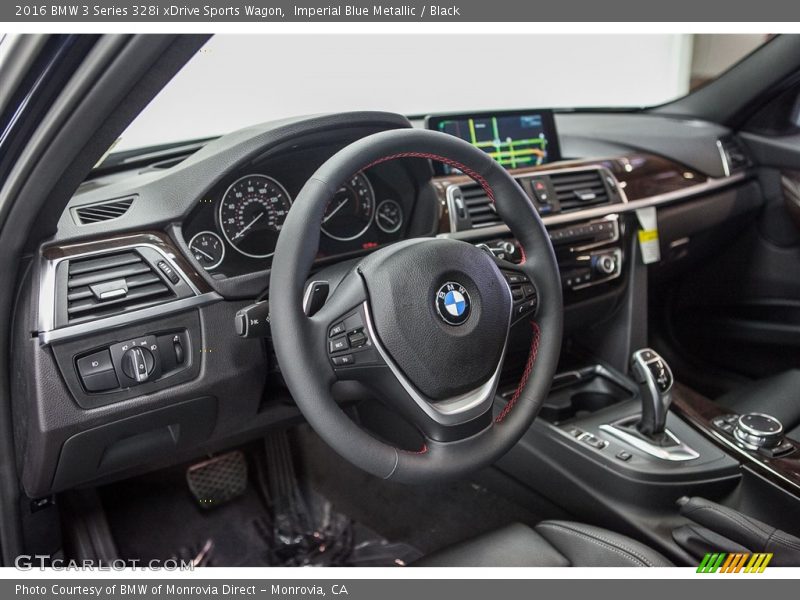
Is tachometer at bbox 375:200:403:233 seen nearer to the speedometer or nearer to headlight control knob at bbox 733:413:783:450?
the speedometer

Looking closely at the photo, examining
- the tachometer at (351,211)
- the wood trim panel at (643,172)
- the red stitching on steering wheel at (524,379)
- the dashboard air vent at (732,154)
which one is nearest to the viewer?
the red stitching on steering wheel at (524,379)

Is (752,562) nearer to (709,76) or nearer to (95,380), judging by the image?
(95,380)

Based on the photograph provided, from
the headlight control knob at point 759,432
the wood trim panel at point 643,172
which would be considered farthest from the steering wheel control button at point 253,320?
the headlight control knob at point 759,432

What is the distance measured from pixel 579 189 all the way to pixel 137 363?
122 cm

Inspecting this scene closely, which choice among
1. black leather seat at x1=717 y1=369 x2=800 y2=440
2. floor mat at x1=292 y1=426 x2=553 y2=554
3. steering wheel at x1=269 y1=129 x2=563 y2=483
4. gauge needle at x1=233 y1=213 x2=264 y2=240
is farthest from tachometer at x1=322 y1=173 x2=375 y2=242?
black leather seat at x1=717 y1=369 x2=800 y2=440

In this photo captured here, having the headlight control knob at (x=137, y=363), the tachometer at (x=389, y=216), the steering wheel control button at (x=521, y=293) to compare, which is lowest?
the headlight control knob at (x=137, y=363)

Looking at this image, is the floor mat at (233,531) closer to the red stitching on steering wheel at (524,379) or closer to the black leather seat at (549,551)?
the black leather seat at (549,551)

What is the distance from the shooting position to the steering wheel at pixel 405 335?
3.20 ft

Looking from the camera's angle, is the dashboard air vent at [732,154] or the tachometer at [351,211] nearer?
the tachometer at [351,211]

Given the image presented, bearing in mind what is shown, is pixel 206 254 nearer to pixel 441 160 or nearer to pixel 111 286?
pixel 111 286

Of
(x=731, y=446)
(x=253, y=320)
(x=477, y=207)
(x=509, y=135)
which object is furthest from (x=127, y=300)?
(x=731, y=446)

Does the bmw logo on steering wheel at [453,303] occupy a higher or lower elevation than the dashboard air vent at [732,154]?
lower

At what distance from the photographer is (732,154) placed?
229 cm

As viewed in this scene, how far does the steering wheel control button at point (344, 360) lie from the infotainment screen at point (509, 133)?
805mm
